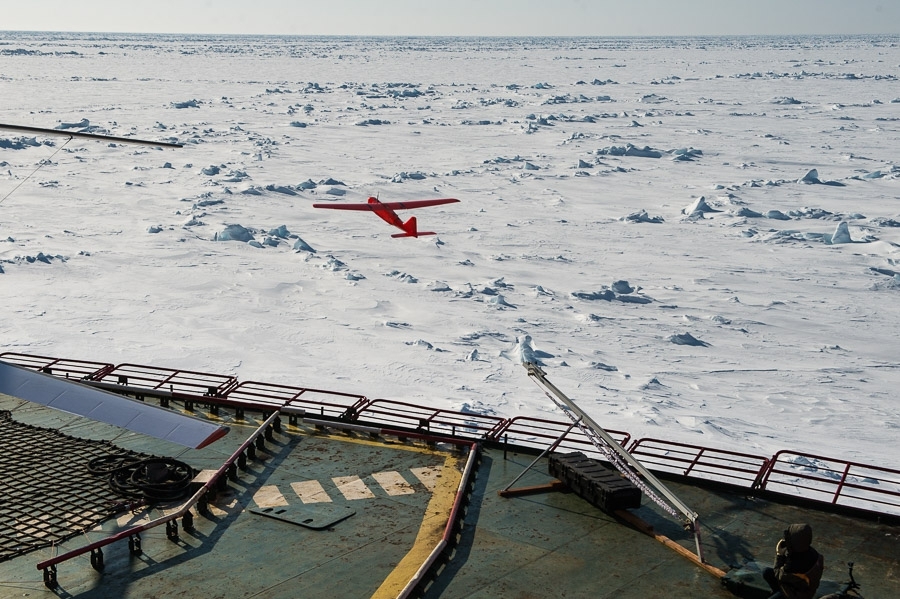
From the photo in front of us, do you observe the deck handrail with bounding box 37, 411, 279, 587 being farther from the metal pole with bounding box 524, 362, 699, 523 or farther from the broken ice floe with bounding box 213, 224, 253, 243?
the broken ice floe with bounding box 213, 224, 253, 243

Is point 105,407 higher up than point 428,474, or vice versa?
point 105,407

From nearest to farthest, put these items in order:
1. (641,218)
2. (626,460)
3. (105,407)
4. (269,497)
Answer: (105,407)
(626,460)
(269,497)
(641,218)

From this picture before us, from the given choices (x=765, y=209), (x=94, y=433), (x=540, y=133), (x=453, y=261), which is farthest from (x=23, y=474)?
(x=540, y=133)

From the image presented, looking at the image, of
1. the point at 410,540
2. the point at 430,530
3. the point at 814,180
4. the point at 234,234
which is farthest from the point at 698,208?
the point at 410,540

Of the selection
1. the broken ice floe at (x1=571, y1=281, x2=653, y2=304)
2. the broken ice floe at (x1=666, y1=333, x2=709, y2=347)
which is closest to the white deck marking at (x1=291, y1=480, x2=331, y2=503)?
the broken ice floe at (x1=666, y1=333, x2=709, y2=347)

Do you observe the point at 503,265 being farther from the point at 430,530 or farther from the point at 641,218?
the point at 430,530
